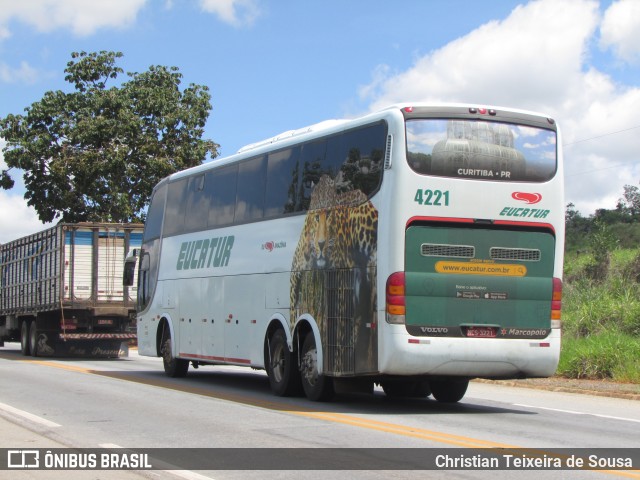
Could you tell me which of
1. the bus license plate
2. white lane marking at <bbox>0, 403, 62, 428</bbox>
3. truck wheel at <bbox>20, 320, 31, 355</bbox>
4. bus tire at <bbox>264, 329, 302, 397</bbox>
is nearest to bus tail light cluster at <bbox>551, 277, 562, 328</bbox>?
the bus license plate

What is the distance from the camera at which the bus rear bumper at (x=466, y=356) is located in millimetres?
13469

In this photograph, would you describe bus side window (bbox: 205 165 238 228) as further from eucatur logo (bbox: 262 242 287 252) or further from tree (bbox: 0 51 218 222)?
tree (bbox: 0 51 218 222)

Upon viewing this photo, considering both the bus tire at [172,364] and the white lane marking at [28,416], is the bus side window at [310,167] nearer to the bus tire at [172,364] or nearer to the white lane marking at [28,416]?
the white lane marking at [28,416]

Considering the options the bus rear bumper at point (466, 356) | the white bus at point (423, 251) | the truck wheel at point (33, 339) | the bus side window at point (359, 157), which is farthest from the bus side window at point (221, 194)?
the truck wheel at point (33, 339)

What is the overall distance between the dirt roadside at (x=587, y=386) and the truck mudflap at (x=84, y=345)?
12065 millimetres

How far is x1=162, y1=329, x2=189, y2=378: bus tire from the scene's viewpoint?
21453 mm

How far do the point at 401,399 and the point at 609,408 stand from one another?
3308 millimetres

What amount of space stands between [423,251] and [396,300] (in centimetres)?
76

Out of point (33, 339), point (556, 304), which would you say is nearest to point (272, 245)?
point (556, 304)

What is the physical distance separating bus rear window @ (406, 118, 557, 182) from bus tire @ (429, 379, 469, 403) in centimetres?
363

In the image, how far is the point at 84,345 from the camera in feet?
99.9

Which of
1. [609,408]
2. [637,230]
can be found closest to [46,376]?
[609,408]

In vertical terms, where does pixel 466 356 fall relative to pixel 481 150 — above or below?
below

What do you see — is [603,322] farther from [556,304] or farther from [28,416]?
[28,416]
